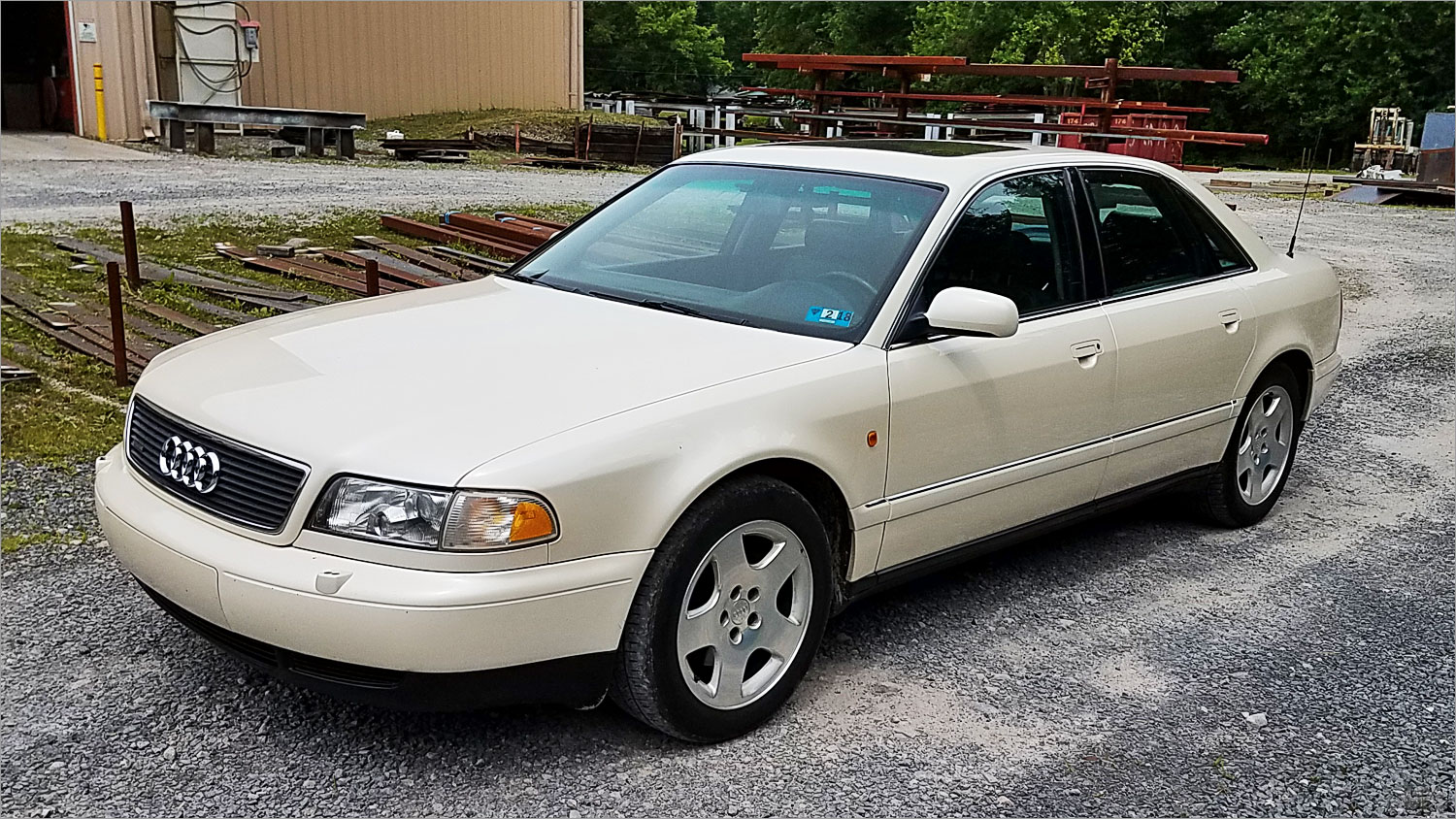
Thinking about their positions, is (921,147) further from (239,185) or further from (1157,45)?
(1157,45)

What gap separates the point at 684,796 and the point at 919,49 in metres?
61.6

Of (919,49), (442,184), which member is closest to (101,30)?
(442,184)

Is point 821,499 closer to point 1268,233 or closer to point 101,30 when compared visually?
point 1268,233

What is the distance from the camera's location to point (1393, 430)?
734cm

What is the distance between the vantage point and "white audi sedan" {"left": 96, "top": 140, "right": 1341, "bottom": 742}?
3.04 meters

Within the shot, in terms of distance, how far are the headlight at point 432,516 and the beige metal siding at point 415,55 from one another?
24.7 meters

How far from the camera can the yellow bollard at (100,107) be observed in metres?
22.8

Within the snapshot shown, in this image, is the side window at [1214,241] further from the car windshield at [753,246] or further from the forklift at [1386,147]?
the forklift at [1386,147]

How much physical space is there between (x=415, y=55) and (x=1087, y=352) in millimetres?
26818

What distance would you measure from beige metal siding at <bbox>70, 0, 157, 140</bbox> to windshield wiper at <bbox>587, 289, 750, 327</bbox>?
70.2 feet

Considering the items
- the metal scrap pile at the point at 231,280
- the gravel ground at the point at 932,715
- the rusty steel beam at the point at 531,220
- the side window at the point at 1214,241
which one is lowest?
the gravel ground at the point at 932,715

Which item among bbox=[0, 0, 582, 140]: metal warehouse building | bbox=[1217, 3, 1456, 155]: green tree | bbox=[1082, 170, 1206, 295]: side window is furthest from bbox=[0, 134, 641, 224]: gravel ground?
bbox=[1217, 3, 1456, 155]: green tree

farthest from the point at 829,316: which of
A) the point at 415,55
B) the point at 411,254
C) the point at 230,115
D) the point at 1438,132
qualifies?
the point at 1438,132

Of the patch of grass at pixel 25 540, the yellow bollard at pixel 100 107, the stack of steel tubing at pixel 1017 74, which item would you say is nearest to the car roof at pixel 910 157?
the patch of grass at pixel 25 540
